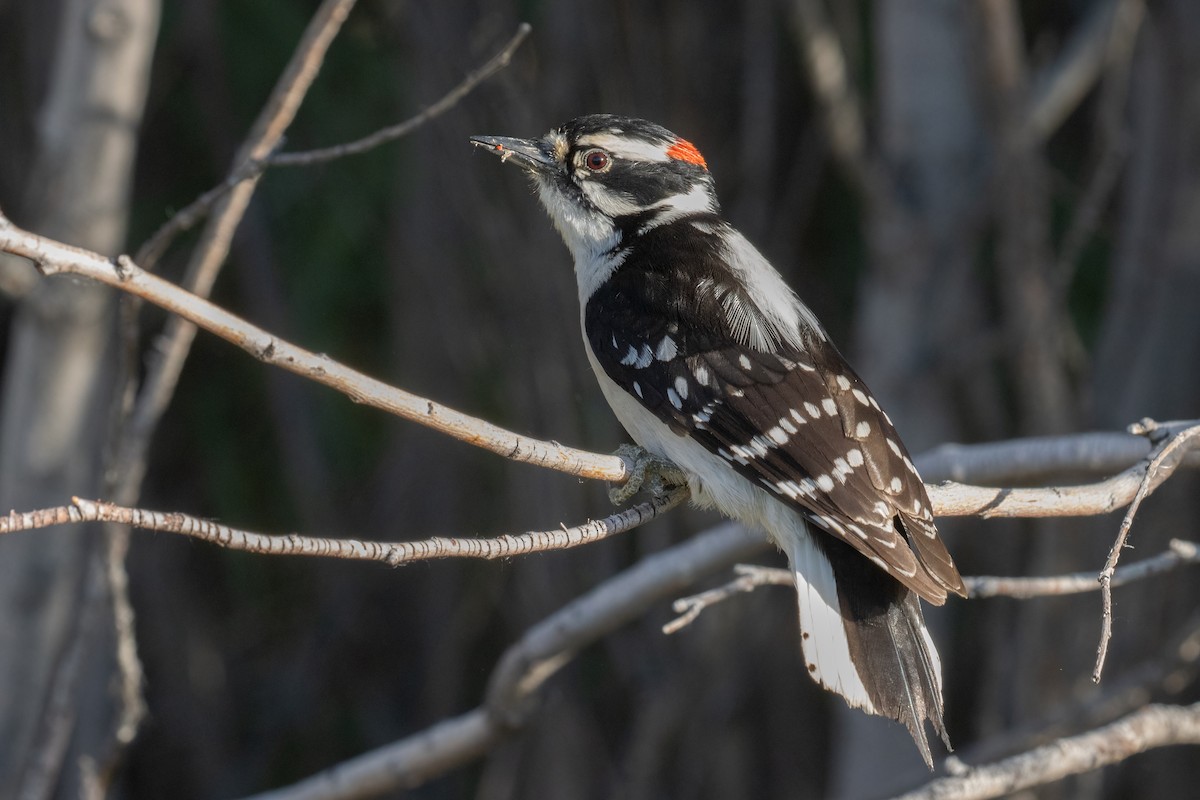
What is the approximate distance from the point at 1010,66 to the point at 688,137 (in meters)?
1.22

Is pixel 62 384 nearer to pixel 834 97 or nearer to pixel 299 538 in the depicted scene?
pixel 299 538

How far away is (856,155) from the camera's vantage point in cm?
451

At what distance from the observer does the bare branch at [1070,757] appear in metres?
2.49

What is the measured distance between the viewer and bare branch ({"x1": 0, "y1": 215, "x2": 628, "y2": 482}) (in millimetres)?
1754

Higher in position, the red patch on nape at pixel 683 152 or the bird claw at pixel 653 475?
the red patch on nape at pixel 683 152

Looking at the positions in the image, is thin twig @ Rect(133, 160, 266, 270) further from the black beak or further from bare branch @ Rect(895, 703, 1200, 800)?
bare branch @ Rect(895, 703, 1200, 800)

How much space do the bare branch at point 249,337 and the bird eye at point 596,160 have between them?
1.64 meters

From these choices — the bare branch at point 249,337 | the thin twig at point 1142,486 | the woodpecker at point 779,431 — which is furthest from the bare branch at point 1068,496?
the bare branch at point 249,337

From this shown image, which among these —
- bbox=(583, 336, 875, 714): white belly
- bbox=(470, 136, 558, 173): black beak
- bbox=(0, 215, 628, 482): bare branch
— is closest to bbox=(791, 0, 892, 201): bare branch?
bbox=(470, 136, 558, 173): black beak

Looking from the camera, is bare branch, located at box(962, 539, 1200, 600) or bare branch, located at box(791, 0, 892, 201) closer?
bare branch, located at box(962, 539, 1200, 600)

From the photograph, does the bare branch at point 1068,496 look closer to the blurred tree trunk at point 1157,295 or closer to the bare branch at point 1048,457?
the bare branch at point 1048,457

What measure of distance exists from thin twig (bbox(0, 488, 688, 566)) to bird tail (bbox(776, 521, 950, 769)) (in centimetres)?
57

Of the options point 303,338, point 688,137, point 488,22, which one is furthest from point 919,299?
point 303,338

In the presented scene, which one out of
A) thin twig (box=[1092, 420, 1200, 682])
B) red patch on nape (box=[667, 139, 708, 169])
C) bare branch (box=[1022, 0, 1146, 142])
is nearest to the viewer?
thin twig (box=[1092, 420, 1200, 682])
